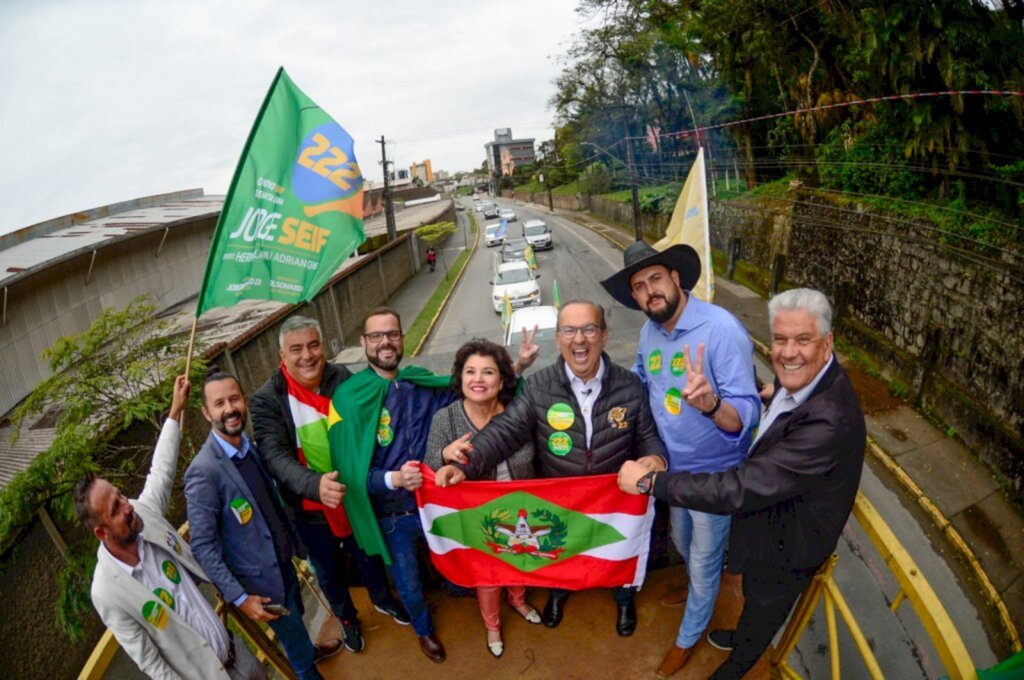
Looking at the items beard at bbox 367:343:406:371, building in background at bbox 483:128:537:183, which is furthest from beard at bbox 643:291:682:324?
building in background at bbox 483:128:537:183

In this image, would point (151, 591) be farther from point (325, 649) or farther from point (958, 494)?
point (958, 494)

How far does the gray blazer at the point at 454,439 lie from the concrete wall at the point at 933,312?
7.61m

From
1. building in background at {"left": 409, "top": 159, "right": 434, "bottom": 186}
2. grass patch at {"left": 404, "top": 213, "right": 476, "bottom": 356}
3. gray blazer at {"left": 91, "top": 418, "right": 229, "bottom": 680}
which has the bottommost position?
grass patch at {"left": 404, "top": 213, "right": 476, "bottom": 356}

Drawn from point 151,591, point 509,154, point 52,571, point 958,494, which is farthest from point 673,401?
point 509,154

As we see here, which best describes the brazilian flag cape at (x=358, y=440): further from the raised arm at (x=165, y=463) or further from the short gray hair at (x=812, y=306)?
the short gray hair at (x=812, y=306)

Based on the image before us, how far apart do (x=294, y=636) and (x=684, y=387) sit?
2.69 m

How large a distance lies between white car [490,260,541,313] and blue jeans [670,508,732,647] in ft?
45.7

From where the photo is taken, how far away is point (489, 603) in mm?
3160

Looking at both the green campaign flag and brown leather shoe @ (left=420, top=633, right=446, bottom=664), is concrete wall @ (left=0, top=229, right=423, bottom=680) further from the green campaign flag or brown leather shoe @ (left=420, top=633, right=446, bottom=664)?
brown leather shoe @ (left=420, top=633, right=446, bottom=664)

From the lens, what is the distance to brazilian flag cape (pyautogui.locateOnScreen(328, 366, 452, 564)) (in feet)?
9.74

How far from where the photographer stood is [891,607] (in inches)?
77.0

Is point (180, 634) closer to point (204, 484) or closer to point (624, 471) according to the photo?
point (204, 484)

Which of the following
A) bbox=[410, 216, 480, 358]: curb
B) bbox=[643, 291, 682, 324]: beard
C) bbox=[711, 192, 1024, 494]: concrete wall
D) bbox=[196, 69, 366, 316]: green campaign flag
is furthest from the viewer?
bbox=[410, 216, 480, 358]: curb

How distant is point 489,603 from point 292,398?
1.80 m
